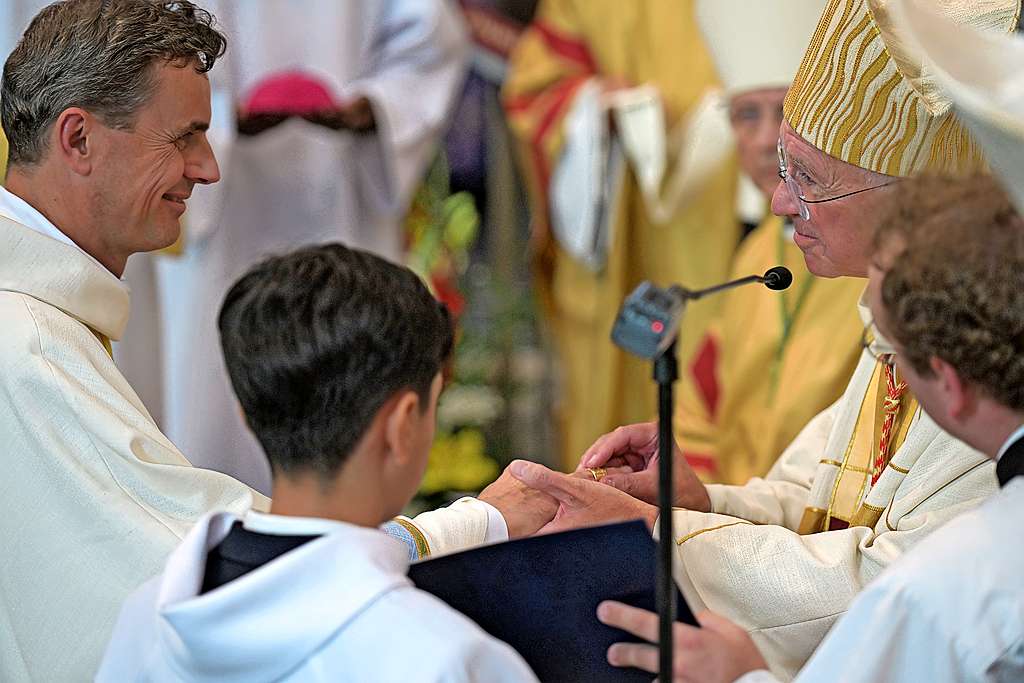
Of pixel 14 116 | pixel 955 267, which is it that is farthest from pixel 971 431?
pixel 14 116

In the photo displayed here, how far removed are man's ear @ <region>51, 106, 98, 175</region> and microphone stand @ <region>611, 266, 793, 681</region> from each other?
109cm

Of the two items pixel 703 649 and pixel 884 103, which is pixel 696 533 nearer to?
pixel 703 649

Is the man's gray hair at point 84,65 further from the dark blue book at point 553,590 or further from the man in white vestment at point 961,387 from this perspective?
the man in white vestment at point 961,387

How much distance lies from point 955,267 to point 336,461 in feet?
2.25

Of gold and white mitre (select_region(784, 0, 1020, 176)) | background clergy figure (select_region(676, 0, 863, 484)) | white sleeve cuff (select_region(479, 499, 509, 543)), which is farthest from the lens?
background clergy figure (select_region(676, 0, 863, 484))

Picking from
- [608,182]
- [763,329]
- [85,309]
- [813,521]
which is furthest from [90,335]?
[608,182]

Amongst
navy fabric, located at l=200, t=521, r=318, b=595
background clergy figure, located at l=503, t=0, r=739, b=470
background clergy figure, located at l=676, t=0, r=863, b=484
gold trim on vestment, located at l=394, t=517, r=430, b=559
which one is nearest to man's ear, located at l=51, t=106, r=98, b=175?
gold trim on vestment, located at l=394, t=517, r=430, b=559

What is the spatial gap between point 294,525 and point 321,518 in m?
0.04

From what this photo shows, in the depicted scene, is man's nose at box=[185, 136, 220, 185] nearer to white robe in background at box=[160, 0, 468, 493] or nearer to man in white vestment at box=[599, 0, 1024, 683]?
man in white vestment at box=[599, 0, 1024, 683]

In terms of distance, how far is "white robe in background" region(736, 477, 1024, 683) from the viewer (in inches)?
55.9

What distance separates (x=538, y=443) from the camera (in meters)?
5.69

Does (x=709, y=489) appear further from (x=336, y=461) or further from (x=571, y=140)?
(x=571, y=140)

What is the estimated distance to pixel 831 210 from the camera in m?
2.21

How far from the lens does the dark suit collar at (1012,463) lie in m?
1.51
